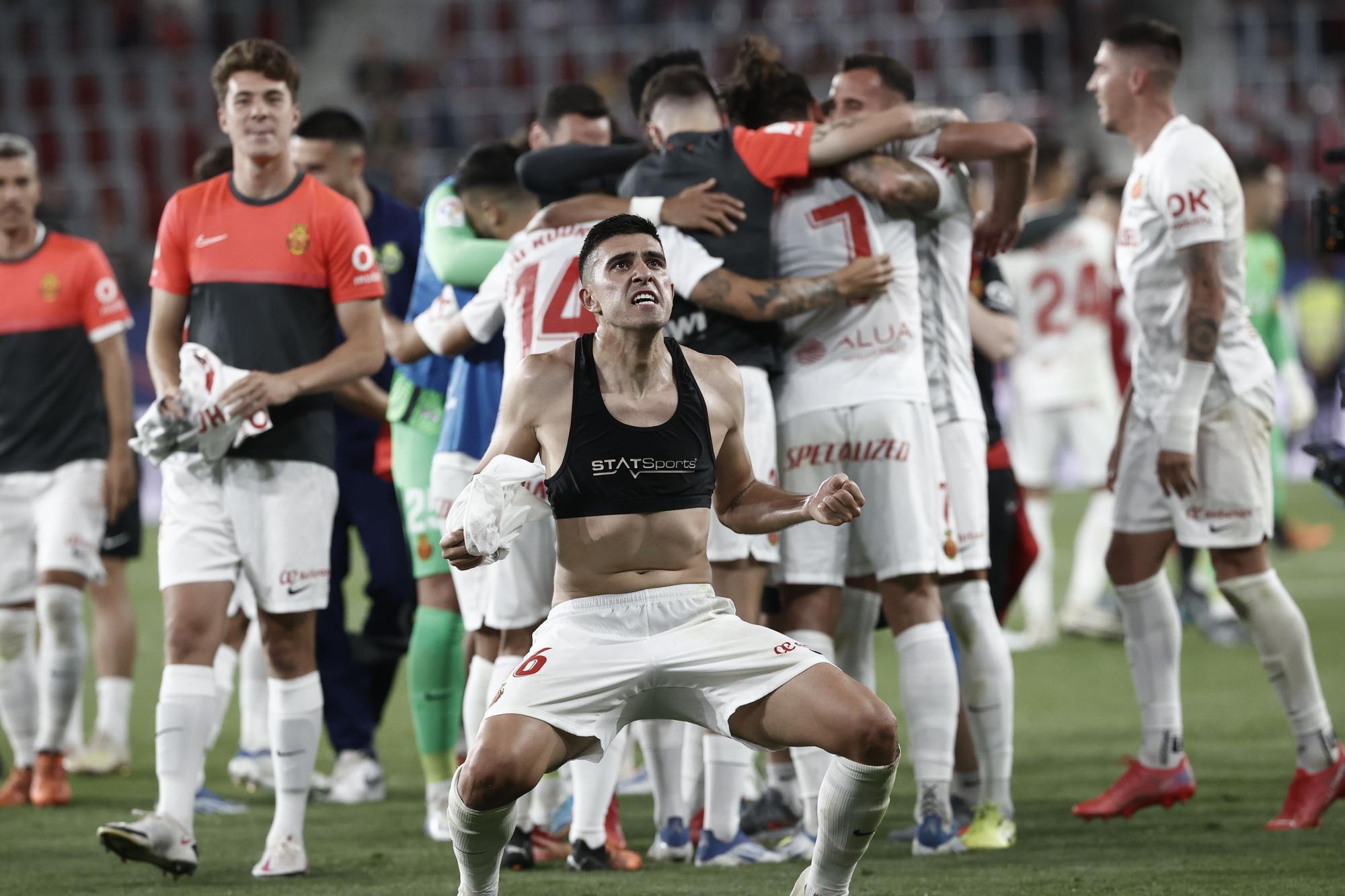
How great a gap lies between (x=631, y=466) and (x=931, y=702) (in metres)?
1.58

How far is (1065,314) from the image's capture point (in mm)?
11641

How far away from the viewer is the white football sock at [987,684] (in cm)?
598

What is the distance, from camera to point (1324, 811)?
20.4 ft

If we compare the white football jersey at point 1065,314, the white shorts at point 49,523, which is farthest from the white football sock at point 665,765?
the white football jersey at point 1065,314

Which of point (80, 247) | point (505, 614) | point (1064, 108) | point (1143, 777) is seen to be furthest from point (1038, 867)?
point (1064, 108)

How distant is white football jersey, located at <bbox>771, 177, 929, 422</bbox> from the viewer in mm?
5828

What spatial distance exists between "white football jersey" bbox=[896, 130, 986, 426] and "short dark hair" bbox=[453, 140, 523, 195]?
1547 mm

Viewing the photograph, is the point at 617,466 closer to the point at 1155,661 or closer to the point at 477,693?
the point at 477,693

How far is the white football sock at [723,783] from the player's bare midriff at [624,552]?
1119mm

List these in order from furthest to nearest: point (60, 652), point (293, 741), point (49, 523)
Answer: point (60, 652), point (49, 523), point (293, 741)

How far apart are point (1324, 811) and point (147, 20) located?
68.5 feet

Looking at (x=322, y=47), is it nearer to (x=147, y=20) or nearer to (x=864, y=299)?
(x=147, y=20)

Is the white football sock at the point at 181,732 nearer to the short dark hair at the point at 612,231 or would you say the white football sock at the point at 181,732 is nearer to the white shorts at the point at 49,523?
the short dark hair at the point at 612,231

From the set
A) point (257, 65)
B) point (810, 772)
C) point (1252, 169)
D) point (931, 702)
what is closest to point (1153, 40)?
point (931, 702)
